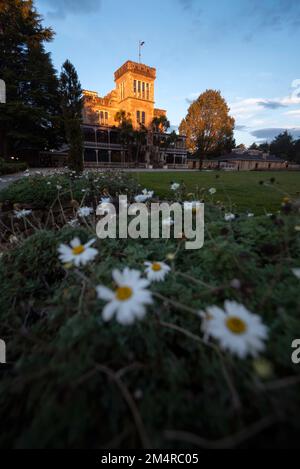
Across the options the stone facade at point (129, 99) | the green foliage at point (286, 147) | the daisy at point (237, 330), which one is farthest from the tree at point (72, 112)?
the green foliage at point (286, 147)

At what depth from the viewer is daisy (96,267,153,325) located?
656mm

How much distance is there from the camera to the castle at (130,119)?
1265 inches

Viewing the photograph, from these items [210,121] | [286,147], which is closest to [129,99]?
[210,121]

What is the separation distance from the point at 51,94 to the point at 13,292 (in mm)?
24685

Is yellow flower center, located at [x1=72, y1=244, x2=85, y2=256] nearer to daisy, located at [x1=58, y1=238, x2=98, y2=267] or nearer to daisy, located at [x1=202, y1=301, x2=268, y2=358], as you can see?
daisy, located at [x1=58, y1=238, x2=98, y2=267]

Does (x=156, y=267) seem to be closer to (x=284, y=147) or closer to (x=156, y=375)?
(x=156, y=375)

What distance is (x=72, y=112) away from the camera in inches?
352

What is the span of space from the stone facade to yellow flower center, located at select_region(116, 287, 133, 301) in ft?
124

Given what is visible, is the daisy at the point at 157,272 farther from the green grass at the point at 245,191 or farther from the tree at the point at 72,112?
the tree at the point at 72,112

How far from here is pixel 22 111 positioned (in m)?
17.4

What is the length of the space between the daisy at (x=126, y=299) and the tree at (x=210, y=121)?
111 feet

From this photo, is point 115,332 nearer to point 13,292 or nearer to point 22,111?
point 13,292

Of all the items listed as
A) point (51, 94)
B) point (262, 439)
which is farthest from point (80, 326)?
point (51, 94)
